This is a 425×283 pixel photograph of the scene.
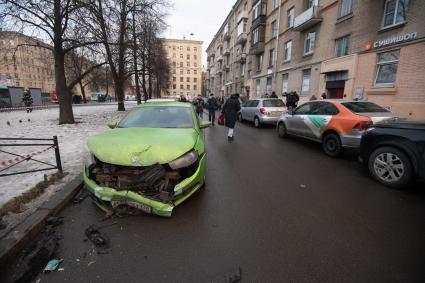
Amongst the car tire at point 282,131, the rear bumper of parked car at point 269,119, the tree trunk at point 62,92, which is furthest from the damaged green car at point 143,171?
the tree trunk at point 62,92

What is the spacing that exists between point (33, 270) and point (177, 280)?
1.40m

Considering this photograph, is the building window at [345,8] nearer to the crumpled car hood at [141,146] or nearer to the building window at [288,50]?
the building window at [288,50]

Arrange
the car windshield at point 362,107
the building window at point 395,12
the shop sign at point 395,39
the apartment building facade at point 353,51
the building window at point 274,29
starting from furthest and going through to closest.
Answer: the building window at point 274,29, the building window at point 395,12, the apartment building facade at point 353,51, the shop sign at point 395,39, the car windshield at point 362,107

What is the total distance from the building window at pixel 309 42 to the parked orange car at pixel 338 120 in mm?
12577

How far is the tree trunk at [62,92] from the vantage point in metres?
11.4

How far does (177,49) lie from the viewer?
94.2m

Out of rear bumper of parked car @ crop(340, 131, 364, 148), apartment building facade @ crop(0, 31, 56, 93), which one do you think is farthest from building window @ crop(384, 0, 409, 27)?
apartment building facade @ crop(0, 31, 56, 93)

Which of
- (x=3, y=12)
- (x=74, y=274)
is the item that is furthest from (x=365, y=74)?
(x=3, y=12)

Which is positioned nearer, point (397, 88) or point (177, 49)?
point (397, 88)

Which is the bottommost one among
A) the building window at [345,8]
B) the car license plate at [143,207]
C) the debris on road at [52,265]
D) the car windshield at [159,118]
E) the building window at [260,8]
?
the debris on road at [52,265]

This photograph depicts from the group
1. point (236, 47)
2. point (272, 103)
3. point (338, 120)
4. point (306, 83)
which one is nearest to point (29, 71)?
point (236, 47)

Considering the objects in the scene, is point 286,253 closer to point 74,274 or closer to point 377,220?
point 377,220

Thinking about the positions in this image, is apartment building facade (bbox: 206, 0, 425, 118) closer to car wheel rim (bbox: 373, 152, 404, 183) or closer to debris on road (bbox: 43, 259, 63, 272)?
car wheel rim (bbox: 373, 152, 404, 183)

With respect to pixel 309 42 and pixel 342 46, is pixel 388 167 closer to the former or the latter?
pixel 342 46
